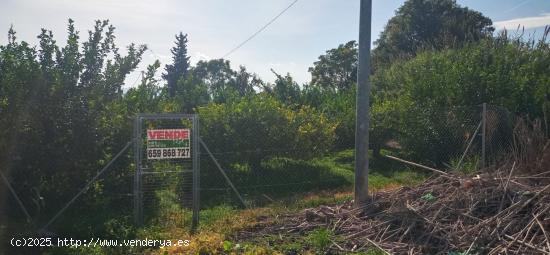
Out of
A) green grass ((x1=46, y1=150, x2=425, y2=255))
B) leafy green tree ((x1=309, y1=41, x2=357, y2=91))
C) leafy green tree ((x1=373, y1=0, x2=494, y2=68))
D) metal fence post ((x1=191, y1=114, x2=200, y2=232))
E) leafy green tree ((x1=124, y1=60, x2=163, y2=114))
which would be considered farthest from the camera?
leafy green tree ((x1=309, y1=41, x2=357, y2=91))

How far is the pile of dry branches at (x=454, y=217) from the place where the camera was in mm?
5387

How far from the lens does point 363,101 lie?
757cm

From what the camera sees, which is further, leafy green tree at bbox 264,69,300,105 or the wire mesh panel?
leafy green tree at bbox 264,69,300,105

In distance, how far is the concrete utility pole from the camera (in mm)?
7496

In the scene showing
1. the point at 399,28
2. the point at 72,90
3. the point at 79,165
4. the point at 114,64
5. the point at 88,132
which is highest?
the point at 399,28

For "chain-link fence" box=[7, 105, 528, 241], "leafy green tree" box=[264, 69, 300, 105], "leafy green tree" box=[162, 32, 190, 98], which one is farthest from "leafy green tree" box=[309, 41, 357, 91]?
"chain-link fence" box=[7, 105, 528, 241]

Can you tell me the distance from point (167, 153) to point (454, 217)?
177 inches

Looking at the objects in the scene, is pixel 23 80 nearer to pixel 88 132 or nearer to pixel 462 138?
pixel 88 132

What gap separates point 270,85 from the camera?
74.1 feet

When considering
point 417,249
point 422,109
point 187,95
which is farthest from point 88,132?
point 187,95

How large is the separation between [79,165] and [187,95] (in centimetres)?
1117

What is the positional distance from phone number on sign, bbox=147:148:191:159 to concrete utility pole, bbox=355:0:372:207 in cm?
292

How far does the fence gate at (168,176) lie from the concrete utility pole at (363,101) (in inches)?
108

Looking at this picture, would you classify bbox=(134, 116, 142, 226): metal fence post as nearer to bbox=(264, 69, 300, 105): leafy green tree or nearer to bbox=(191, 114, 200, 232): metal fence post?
bbox=(191, 114, 200, 232): metal fence post
